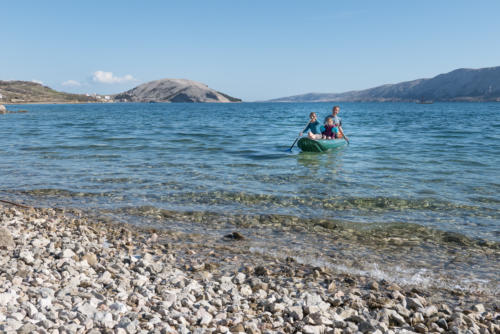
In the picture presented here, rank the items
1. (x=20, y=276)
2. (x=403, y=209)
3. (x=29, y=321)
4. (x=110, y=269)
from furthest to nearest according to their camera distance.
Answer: (x=403, y=209) < (x=110, y=269) < (x=20, y=276) < (x=29, y=321)

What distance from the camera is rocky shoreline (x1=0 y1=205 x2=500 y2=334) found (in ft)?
14.6

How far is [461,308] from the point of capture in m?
5.46

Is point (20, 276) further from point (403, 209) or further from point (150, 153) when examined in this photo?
point (150, 153)

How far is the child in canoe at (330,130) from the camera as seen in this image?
21547mm

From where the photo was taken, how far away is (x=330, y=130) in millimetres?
21641

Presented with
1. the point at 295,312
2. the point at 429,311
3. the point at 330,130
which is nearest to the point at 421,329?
the point at 429,311

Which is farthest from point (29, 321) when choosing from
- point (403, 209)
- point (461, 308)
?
point (403, 209)

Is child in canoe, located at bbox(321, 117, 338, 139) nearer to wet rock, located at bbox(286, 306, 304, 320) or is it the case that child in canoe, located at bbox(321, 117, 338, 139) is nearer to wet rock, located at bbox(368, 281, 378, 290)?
wet rock, located at bbox(368, 281, 378, 290)

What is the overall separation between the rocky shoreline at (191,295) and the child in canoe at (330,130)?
15.2 metres

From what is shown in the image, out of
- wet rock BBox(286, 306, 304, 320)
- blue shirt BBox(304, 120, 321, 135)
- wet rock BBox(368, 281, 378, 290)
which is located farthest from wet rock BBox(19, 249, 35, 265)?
blue shirt BBox(304, 120, 321, 135)

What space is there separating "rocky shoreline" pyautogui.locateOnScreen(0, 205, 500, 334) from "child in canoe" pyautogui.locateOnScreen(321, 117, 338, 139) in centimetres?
1522

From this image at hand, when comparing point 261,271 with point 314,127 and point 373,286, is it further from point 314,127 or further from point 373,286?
point 314,127

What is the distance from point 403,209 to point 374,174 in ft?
15.5

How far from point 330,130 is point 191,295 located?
1767cm
